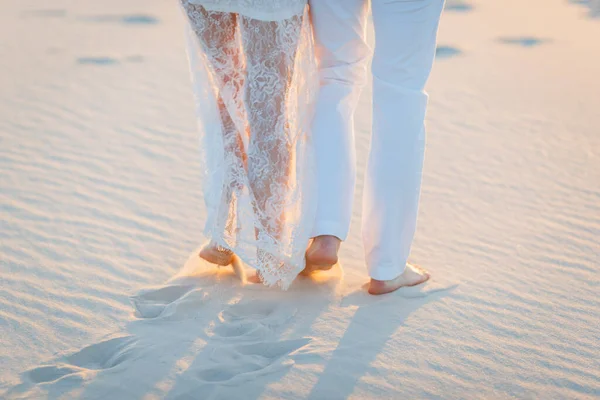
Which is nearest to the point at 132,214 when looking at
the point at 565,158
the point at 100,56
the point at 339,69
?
the point at 339,69

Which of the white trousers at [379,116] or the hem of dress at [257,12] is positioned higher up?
the hem of dress at [257,12]

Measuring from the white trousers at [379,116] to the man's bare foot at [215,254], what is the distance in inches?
13.8

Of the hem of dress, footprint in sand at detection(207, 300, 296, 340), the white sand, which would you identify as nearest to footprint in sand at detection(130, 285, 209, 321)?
the white sand

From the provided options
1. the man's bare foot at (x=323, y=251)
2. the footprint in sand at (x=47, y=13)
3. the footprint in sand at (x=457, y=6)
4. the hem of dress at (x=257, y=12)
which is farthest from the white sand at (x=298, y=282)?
the footprint in sand at (x=457, y=6)

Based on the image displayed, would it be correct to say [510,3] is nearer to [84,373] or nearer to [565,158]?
[565,158]

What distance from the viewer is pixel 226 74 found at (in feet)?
9.12

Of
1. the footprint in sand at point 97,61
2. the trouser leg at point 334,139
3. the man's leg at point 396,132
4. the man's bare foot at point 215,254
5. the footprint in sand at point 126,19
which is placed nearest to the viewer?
the man's leg at point 396,132

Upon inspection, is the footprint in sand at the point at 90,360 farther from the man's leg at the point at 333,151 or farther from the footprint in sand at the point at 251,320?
the man's leg at the point at 333,151

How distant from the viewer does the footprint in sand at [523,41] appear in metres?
6.08

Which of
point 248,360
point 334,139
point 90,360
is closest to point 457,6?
point 334,139

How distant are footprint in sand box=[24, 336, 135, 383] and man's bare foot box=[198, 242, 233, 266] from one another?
1.59 ft

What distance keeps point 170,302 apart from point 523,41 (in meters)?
4.20

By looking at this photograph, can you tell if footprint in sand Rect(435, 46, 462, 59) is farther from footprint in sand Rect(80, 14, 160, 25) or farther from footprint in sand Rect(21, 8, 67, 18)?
footprint in sand Rect(21, 8, 67, 18)

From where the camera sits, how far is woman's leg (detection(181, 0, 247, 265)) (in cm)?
271
